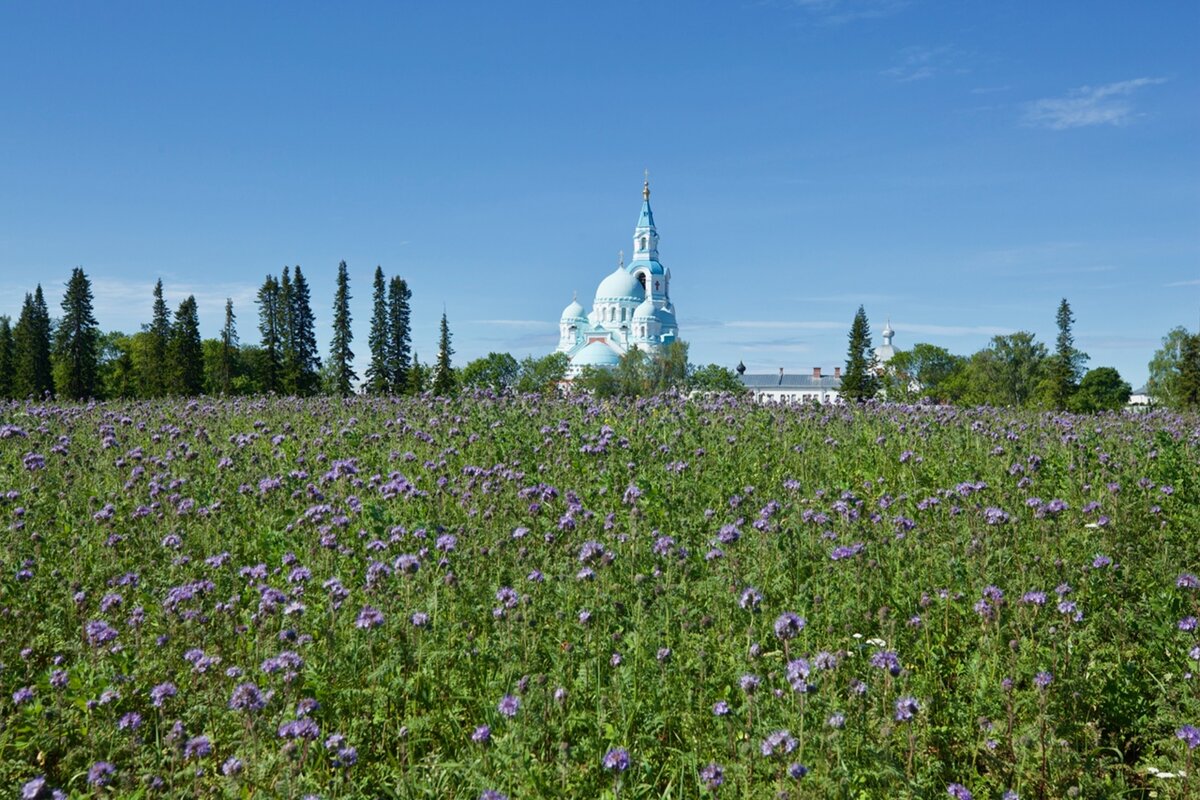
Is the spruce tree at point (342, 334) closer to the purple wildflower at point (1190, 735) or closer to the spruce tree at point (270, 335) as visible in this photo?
the spruce tree at point (270, 335)

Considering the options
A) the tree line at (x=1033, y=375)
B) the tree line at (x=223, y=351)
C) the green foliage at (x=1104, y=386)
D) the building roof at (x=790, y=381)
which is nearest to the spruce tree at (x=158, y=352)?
the tree line at (x=223, y=351)

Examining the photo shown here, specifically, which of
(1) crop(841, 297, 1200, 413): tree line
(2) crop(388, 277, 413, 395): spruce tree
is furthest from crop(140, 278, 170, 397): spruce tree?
(1) crop(841, 297, 1200, 413): tree line

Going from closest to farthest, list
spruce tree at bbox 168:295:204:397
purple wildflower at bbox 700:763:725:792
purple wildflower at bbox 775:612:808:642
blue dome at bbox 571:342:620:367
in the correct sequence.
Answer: purple wildflower at bbox 700:763:725:792, purple wildflower at bbox 775:612:808:642, spruce tree at bbox 168:295:204:397, blue dome at bbox 571:342:620:367

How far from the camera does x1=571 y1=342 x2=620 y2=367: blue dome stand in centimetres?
13044

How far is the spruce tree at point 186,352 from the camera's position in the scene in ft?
207

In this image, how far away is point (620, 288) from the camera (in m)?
150

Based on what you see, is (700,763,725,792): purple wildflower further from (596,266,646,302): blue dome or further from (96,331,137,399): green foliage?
(596,266,646,302): blue dome

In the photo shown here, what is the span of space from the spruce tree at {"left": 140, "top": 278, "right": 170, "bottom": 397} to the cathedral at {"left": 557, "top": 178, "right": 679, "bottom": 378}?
222 ft

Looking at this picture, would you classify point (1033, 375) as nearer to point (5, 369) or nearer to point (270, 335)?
point (270, 335)

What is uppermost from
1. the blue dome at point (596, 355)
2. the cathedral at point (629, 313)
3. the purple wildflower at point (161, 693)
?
the cathedral at point (629, 313)

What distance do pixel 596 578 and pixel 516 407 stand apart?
24.0 ft

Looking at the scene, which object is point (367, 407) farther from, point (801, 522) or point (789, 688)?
point (789, 688)

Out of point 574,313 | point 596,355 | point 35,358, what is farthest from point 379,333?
point 574,313

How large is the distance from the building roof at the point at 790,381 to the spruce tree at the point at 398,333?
10456cm
